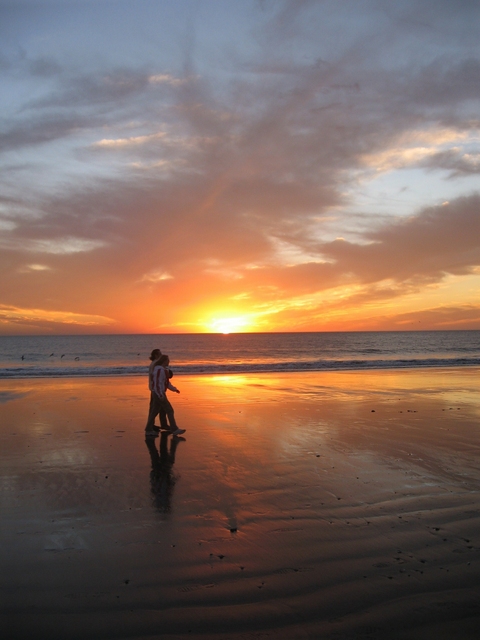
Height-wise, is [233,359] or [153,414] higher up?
[233,359]

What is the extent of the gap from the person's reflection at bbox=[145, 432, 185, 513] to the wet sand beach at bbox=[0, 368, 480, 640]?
0.11 ft

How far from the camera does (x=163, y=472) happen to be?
7805mm

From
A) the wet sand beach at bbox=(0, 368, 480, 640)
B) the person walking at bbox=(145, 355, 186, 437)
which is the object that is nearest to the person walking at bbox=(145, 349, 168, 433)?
the person walking at bbox=(145, 355, 186, 437)

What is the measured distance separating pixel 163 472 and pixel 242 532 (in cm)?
287

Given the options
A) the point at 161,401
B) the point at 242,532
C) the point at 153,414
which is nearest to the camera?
the point at 242,532

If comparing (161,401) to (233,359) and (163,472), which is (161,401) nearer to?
(163,472)

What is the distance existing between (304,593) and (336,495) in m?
2.62

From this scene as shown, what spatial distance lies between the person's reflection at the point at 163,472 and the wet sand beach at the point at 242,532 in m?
0.03

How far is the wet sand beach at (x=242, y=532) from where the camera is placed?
12.1ft

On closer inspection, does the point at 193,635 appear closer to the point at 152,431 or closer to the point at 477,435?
the point at 152,431

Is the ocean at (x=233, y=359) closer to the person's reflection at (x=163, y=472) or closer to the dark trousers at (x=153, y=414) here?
the dark trousers at (x=153, y=414)

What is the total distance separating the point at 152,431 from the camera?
10.7 metres

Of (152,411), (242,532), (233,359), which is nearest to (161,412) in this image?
(152,411)

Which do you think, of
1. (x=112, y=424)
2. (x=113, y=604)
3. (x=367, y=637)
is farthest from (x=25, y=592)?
(x=112, y=424)
